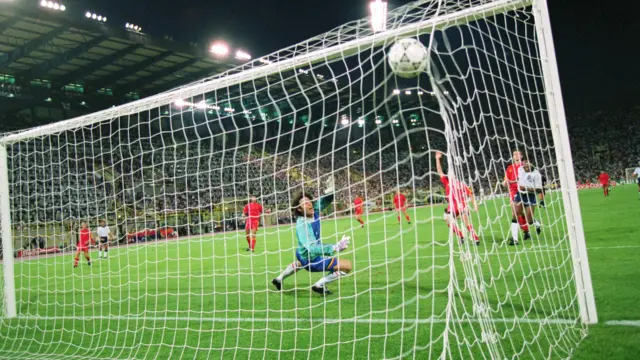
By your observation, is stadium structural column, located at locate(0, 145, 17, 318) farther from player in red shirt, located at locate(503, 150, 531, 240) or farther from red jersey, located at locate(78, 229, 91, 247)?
red jersey, located at locate(78, 229, 91, 247)

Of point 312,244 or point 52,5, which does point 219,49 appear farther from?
point 312,244

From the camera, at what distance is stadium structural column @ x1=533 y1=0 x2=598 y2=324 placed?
4004mm

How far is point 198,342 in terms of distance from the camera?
4.68 metres

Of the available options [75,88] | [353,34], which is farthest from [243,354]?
[75,88]

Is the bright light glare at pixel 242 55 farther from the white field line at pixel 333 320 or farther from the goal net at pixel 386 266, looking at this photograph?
the white field line at pixel 333 320

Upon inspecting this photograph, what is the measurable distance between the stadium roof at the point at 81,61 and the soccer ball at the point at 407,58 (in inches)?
755

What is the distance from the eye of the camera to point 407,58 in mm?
3854

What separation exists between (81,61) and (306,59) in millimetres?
24128

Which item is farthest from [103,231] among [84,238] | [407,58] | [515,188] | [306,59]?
[407,58]

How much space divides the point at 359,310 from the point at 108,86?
28.2 meters

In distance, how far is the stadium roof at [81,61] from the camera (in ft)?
68.8

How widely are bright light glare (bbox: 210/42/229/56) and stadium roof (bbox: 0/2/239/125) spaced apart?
0.36m

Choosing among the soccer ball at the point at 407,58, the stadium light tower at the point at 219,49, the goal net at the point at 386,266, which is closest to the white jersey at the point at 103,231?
the goal net at the point at 386,266

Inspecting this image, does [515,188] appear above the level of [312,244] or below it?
above
